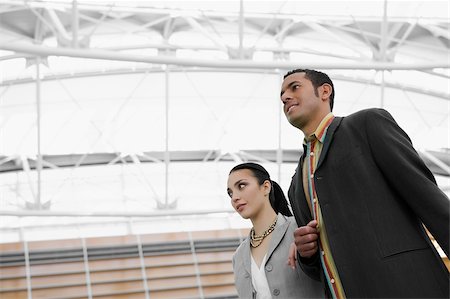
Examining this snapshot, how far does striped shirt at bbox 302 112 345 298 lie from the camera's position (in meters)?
2.89

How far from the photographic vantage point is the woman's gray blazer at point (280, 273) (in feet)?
11.7

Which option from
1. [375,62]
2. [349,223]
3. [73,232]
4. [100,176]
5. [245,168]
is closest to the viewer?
[349,223]

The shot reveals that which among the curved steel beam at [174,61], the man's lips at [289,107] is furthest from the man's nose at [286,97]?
the curved steel beam at [174,61]

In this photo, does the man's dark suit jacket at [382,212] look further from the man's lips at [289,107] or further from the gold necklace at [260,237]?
the gold necklace at [260,237]

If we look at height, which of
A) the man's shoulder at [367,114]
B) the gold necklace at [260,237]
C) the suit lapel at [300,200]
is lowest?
the suit lapel at [300,200]

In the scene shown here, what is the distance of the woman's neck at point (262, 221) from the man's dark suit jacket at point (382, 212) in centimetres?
105

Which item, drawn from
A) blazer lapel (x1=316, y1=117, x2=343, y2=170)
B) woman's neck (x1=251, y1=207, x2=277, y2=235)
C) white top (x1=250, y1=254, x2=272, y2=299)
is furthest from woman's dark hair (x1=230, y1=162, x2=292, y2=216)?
blazer lapel (x1=316, y1=117, x2=343, y2=170)

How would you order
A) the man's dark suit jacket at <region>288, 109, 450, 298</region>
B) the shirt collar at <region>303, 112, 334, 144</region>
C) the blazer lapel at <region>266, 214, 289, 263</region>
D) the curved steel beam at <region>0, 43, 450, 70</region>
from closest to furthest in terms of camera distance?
the man's dark suit jacket at <region>288, 109, 450, 298</region> < the shirt collar at <region>303, 112, 334, 144</region> < the blazer lapel at <region>266, 214, 289, 263</region> < the curved steel beam at <region>0, 43, 450, 70</region>

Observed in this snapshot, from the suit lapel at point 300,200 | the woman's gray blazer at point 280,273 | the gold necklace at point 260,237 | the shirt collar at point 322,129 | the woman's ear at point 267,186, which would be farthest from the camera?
the woman's ear at point 267,186

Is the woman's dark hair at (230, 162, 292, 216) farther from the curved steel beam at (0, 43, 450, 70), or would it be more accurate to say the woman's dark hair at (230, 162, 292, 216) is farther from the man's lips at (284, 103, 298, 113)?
the curved steel beam at (0, 43, 450, 70)

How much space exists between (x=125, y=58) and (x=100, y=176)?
11.9 meters

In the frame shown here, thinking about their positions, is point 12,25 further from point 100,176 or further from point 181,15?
point 100,176

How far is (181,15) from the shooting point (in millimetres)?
17547

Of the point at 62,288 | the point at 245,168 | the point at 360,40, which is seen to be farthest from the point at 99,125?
the point at 245,168
